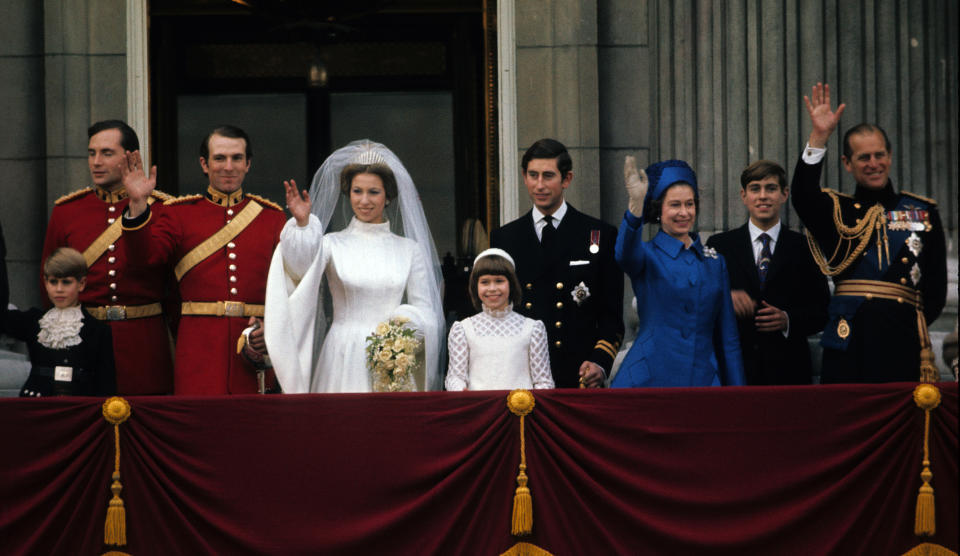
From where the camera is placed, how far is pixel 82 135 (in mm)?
8289

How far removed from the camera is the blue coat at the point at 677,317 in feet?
19.1

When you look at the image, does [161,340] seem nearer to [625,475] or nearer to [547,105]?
[625,475]

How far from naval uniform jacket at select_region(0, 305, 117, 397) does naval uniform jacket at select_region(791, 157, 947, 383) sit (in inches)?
129

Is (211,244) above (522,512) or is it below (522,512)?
above

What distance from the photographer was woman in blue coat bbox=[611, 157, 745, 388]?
5.82 metres

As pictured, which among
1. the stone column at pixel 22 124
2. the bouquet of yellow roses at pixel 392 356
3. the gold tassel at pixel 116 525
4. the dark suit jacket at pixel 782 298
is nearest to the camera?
the gold tassel at pixel 116 525

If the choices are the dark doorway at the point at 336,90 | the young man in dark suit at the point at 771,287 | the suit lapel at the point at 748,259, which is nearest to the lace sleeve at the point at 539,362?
the young man in dark suit at the point at 771,287

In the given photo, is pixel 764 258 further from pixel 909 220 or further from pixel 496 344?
pixel 496 344

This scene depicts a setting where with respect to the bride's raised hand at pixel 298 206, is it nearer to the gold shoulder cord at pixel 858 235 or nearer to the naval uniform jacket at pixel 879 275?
the naval uniform jacket at pixel 879 275

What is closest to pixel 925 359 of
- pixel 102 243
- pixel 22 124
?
pixel 102 243

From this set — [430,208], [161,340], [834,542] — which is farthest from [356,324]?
[430,208]

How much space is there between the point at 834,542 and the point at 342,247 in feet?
8.31

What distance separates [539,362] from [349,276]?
3.17 feet

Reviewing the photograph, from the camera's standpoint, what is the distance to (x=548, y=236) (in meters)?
6.23
